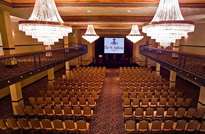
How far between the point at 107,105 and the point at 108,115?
1.15m

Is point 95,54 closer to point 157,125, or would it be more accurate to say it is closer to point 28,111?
point 28,111

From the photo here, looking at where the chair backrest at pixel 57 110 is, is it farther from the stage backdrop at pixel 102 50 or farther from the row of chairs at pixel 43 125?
the stage backdrop at pixel 102 50

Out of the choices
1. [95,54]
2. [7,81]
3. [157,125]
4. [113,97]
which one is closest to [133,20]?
[113,97]

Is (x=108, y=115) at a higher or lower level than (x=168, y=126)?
lower

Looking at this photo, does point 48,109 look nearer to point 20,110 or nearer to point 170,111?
point 20,110

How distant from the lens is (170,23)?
Answer: 347cm

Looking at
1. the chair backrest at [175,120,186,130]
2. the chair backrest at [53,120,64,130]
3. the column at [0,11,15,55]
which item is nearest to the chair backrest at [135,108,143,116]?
the chair backrest at [175,120,186,130]

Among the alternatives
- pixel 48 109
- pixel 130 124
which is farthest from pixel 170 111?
pixel 48 109

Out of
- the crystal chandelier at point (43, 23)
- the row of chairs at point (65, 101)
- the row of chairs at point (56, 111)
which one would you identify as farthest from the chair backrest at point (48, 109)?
the crystal chandelier at point (43, 23)

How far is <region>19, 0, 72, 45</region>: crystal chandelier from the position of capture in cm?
354

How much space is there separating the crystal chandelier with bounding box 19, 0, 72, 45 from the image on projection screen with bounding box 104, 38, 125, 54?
17490 mm

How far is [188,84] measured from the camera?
1283 centimetres

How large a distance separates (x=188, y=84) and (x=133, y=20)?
26.6ft

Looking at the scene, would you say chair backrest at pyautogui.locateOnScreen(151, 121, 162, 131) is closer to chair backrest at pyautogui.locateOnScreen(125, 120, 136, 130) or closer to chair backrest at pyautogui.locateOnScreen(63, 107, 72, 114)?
chair backrest at pyautogui.locateOnScreen(125, 120, 136, 130)
